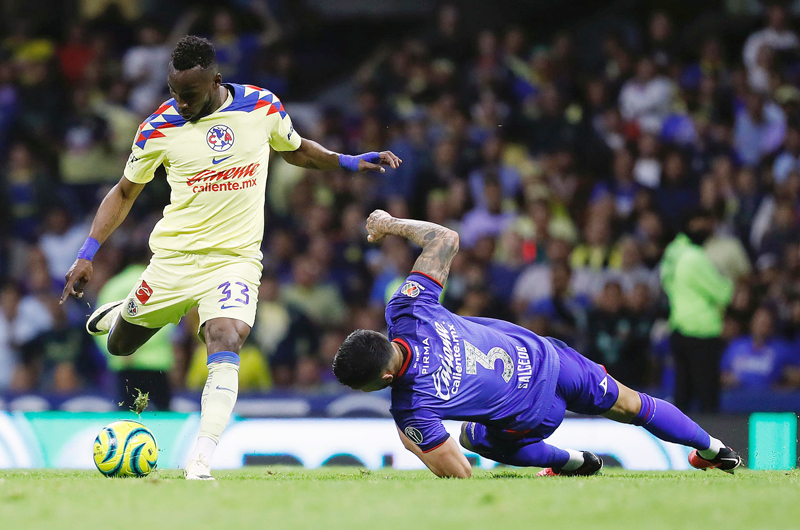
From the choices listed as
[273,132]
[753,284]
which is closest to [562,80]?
[753,284]

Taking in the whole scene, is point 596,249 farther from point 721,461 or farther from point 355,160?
point 355,160

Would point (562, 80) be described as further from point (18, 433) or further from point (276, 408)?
point (18, 433)

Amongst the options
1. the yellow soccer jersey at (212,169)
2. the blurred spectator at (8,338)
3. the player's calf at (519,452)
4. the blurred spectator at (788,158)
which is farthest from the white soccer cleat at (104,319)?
the blurred spectator at (788,158)

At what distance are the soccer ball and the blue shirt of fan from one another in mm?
1576

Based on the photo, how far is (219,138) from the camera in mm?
6422

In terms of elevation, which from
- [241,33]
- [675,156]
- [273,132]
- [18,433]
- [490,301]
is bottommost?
[18,433]

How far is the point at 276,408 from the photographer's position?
10.5 meters

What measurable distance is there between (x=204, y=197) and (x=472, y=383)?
202cm

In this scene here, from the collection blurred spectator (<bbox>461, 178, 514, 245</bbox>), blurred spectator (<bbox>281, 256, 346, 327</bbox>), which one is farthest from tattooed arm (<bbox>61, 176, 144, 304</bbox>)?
blurred spectator (<bbox>461, 178, 514, 245</bbox>)

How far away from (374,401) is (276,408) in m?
1.01

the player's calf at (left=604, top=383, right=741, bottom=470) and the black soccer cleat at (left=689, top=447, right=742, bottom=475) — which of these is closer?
the player's calf at (left=604, top=383, right=741, bottom=470)

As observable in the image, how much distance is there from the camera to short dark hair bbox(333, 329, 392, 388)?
5.50m

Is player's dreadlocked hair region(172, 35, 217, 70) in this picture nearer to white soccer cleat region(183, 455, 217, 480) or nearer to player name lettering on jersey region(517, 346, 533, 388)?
white soccer cleat region(183, 455, 217, 480)

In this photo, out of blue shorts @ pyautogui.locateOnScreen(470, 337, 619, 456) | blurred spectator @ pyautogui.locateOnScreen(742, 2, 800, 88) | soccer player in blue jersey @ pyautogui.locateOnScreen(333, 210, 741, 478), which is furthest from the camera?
blurred spectator @ pyautogui.locateOnScreen(742, 2, 800, 88)
